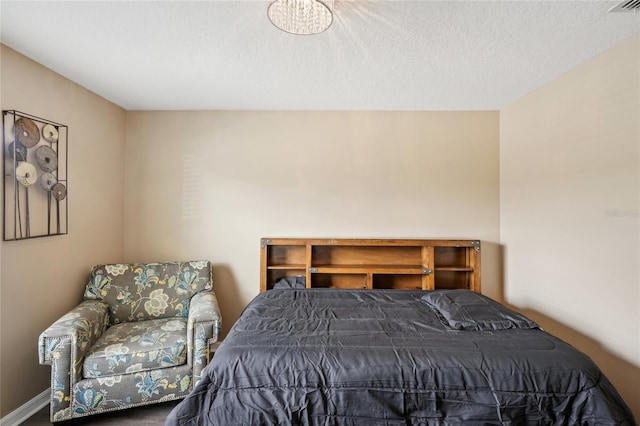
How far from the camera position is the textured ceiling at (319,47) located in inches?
58.7

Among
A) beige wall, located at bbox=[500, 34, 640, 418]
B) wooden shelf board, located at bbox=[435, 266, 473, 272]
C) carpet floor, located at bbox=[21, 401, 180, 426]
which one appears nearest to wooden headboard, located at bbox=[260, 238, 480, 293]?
wooden shelf board, located at bbox=[435, 266, 473, 272]

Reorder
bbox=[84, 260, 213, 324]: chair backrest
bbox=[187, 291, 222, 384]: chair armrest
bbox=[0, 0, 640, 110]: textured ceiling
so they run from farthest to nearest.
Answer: bbox=[84, 260, 213, 324]: chair backrest < bbox=[187, 291, 222, 384]: chair armrest < bbox=[0, 0, 640, 110]: textured ceiling

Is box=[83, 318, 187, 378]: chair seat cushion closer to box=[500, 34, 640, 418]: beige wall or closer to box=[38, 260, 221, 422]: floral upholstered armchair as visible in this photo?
box=[38, 260, 221, 422]: floral upholstered armchair

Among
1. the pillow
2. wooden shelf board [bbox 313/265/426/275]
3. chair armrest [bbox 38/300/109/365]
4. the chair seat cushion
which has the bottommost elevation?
the chair seat cushion

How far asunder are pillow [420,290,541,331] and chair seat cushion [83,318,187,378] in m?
1.89

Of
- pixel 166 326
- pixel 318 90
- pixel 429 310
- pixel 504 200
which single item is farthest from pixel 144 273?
pixel 504 200

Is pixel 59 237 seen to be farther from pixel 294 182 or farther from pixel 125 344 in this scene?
pixel 294 182

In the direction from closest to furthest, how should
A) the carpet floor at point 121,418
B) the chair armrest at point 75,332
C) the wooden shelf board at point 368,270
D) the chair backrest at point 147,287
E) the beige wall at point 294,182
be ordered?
the chair armrest at point 75,332 → the carpet floor at point 121,418 → the chair backrest at point 147,287 → the wooden shelf board at point 368,270 → the beige wall at point 294,182

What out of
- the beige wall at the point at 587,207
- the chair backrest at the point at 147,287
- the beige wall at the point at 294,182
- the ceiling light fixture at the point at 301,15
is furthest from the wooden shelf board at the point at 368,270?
the ceiling light fixture at the point at 301,15

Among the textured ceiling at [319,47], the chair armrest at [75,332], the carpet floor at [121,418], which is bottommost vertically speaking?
the carpet floor at [121,418]

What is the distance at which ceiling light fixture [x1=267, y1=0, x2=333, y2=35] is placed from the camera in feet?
4.38

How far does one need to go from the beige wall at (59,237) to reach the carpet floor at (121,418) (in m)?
0.16

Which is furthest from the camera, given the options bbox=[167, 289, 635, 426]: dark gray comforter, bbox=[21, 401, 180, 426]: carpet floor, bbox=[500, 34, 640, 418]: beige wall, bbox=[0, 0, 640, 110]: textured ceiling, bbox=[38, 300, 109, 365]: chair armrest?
bbox=[21, 401, 180, 426]: carpet floor

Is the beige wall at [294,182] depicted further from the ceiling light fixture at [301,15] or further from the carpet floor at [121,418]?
the ceiling light fixture at [301,15]
